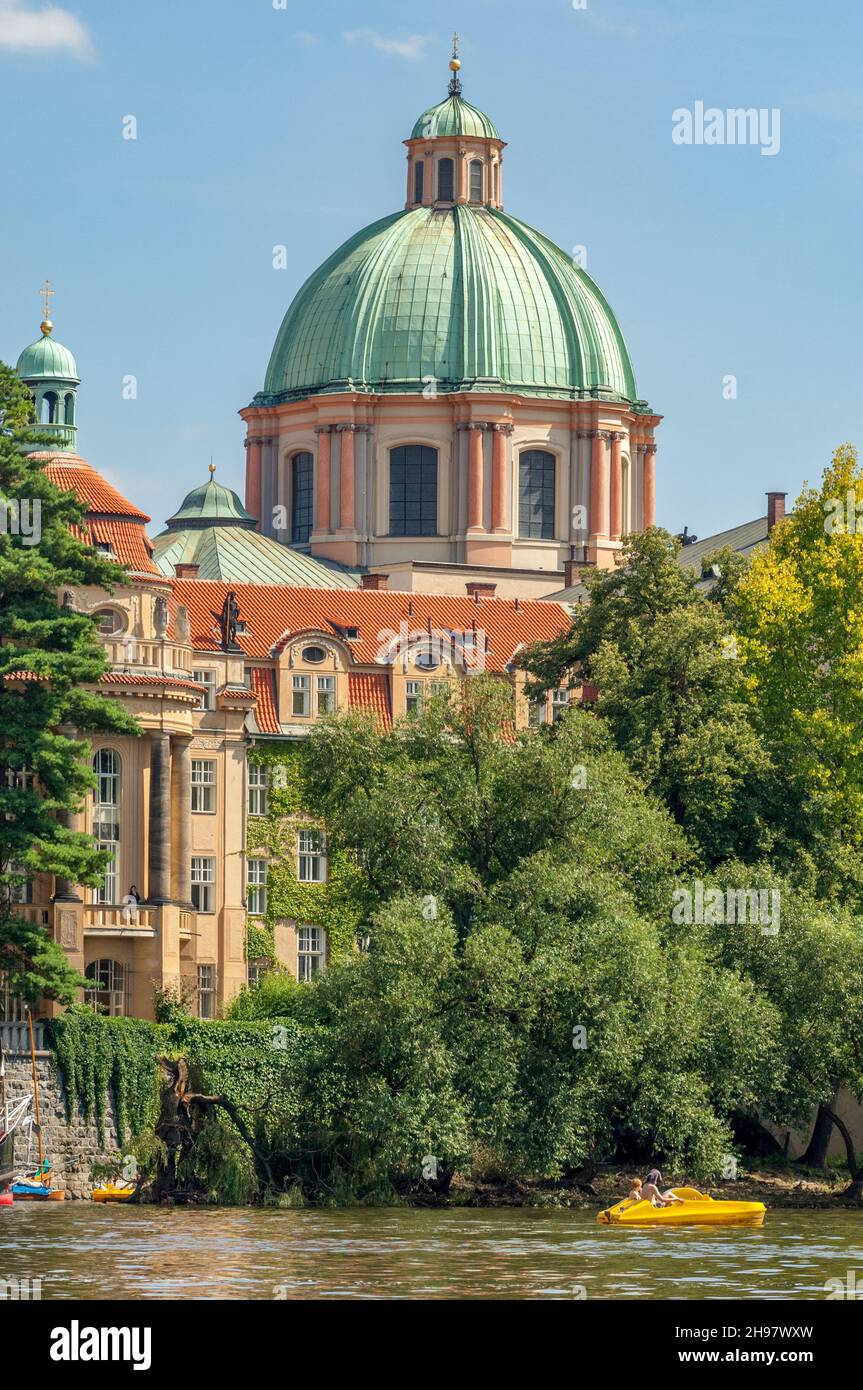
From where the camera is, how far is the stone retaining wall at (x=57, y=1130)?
258 feet

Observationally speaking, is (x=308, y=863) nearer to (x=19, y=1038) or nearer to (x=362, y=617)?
(x=362, y=617)

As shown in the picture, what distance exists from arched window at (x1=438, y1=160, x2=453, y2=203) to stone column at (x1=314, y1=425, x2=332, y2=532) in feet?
42.2

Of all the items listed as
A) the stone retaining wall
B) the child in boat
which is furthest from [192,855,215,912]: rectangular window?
the child in boat

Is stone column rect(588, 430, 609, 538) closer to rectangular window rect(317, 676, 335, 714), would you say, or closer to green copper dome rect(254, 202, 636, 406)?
green copper dome rect(254, 202, 636, 406)

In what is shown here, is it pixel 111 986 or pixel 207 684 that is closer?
pixel 111 986

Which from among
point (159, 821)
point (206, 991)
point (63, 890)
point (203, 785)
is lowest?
point (206, 991)

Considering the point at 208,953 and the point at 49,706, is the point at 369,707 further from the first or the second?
the point at 49,706

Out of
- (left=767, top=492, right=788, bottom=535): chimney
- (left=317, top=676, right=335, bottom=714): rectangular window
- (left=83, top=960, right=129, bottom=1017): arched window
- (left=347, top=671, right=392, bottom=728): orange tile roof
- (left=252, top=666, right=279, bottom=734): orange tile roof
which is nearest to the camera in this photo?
(left=83, top=960, right=129, bottom=1017): arched window

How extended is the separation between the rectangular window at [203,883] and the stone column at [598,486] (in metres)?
40.9

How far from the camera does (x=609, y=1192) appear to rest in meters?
73.1

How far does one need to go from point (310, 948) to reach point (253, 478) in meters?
43.1

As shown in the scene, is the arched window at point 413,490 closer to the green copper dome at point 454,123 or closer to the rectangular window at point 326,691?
the green copper dome at point 454,123

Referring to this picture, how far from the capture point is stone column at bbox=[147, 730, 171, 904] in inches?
3504

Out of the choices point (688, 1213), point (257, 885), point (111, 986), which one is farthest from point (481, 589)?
point (688, 1213)
